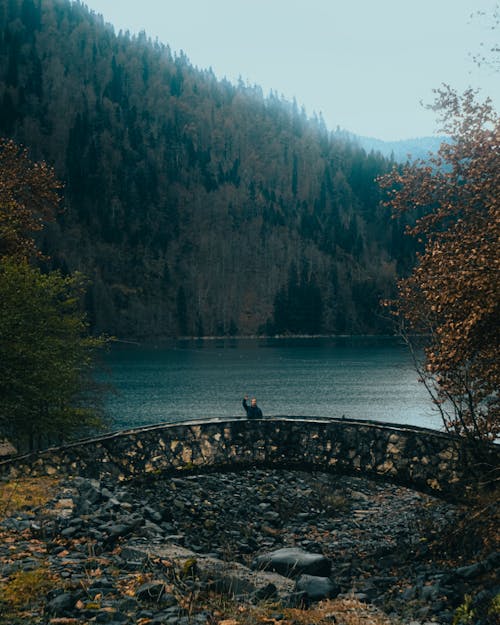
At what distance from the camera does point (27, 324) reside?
3009cm

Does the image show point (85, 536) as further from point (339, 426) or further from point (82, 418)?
point (82, 418)

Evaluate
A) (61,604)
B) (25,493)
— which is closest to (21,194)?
(25,493)

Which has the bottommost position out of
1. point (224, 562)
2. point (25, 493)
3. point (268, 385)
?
point (268, 385)

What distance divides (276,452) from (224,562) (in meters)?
9.69

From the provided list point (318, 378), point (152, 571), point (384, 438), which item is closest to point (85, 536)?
point (152, 571)

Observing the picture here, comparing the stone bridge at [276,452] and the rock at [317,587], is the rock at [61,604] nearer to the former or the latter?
the rock at [317,587]

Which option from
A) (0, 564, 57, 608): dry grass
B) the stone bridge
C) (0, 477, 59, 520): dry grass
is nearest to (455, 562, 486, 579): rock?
the stone bridge

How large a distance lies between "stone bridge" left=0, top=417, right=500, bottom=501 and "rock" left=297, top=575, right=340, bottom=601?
6927mm

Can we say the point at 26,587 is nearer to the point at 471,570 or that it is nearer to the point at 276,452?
the point at 471,570

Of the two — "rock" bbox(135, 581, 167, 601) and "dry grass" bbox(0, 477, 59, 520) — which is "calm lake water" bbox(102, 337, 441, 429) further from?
"rock" bbox(135, 581, 167, 601)

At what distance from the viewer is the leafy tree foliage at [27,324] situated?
91.4ft

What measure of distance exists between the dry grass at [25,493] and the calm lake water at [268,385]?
27268 millimetres

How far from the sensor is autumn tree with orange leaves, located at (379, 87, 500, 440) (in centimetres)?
1319

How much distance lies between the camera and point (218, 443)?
2530 centimetres
